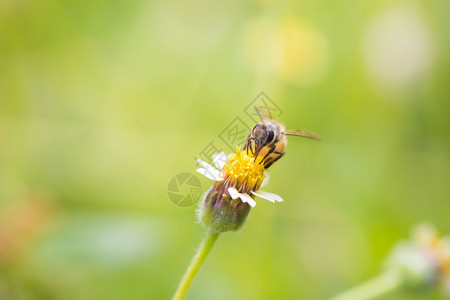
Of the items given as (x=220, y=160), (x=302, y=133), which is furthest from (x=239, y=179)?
(x=302, y=133)

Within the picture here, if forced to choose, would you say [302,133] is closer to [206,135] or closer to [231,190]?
[231,190]

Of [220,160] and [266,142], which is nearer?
[220,160]

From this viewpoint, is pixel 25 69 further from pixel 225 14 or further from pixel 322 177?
pixel 322 177

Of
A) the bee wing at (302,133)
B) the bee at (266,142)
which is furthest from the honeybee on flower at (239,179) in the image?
the bee wing at (302,133)

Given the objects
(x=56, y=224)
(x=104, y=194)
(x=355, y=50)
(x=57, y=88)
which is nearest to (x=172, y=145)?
(x=104, y=194)

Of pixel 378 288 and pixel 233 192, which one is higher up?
pixel 378 288

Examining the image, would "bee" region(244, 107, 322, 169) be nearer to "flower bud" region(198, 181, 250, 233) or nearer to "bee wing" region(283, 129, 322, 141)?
"bee wing" region(283, 129, 322, 141)

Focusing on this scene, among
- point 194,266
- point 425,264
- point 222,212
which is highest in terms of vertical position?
point 425,264

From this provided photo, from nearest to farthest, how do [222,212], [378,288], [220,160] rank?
[222,212]
[220,160]
[378,288]
